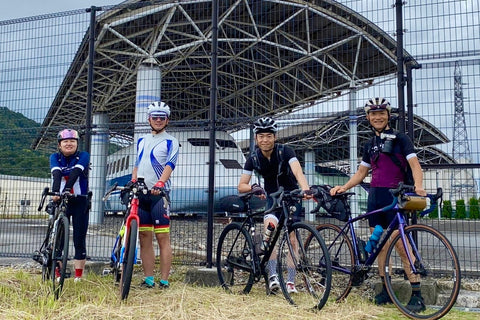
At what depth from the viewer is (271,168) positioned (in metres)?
4.81

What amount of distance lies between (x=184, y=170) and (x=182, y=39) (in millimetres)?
13094

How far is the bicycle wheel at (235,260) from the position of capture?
4.79m

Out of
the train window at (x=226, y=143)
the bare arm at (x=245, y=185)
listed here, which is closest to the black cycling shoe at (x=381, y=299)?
the bare arm at (x=245, y=185)

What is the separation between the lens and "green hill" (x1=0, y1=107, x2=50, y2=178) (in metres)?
7.52

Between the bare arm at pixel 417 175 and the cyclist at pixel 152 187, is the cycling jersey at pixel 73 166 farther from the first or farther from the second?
the bare arm at pixel 417 175

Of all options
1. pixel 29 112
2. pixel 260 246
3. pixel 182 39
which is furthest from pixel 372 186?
pixel 182 39

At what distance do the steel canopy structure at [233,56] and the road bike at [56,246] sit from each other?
2.30m

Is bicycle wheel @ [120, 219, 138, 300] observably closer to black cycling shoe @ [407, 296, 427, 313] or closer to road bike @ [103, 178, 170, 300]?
road bike @ [103, 178, 170, 300]

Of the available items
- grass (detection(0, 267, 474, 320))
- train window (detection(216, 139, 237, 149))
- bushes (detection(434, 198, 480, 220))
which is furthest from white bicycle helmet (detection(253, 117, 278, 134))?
train window (detection(216, 139, 237, 149))

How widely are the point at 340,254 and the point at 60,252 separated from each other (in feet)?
9.55

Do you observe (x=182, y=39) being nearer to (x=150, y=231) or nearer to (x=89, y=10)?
(x=89, y=10)

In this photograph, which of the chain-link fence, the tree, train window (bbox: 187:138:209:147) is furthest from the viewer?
train window (bbox: 187:138:209:147)

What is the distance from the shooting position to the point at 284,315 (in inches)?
148

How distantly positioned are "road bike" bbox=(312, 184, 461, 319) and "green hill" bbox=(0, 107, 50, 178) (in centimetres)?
526
